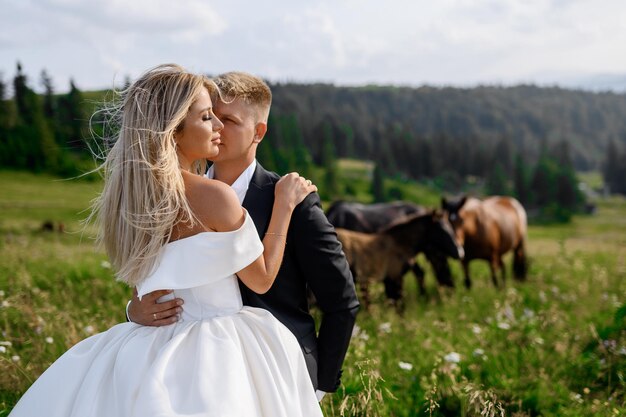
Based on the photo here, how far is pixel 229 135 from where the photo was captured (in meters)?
3.09

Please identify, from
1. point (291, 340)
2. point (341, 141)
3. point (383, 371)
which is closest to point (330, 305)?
point (291, 340)

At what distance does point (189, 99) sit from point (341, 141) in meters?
148

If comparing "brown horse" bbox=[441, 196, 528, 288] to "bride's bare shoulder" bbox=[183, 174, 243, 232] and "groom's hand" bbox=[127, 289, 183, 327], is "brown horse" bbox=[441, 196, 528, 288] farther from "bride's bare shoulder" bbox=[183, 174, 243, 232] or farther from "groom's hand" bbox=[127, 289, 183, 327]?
"bride's bare shoulder" bbox=[183, 174, 243, 232]

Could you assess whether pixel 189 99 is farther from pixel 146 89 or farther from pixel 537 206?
pixel 537 206

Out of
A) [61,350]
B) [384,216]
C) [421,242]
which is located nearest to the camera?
[61,350]

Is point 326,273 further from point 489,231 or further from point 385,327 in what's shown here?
point 489,231

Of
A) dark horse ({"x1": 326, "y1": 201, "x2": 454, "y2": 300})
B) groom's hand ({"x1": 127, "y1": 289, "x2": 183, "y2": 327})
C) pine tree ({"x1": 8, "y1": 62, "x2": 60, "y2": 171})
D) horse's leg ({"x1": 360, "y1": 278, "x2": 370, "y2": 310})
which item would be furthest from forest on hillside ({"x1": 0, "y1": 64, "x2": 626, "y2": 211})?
groom's hand ({"x1": 127, "y1": 289, "x2": 183, "y2": 327})

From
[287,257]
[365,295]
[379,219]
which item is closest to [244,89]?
[287,257]

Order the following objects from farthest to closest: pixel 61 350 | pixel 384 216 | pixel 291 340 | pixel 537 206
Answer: pixel 537 206, pixel 384 216, pixel 61 350, pixel 291 340

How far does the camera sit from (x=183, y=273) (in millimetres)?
2859

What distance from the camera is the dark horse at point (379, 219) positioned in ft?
39.1

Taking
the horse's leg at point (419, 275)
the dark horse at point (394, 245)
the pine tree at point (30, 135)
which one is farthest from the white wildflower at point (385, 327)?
the pine tree at point (30, 135)

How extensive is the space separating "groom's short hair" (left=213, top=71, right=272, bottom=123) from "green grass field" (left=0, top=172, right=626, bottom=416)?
1.00 meters

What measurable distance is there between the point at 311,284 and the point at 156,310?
0.78 m
